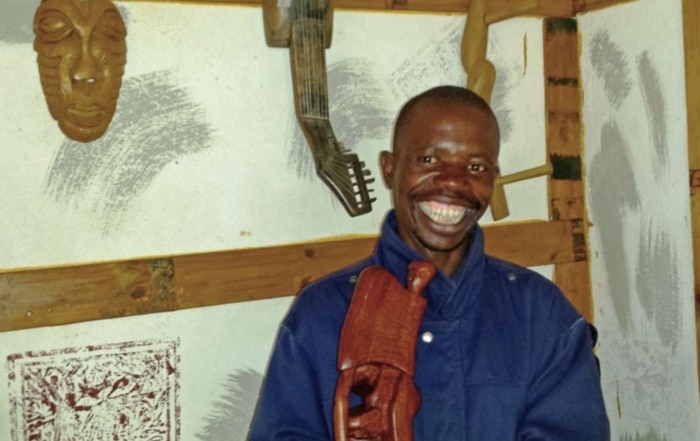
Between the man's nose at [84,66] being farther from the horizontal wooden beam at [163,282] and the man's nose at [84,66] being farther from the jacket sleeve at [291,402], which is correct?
the jacket sleeve at [291,402]

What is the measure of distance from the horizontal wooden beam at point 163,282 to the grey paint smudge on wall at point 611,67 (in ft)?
1.53

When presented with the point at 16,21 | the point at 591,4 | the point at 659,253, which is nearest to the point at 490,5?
the point at 591,4

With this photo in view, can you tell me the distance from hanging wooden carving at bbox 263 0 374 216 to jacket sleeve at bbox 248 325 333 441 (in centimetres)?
55

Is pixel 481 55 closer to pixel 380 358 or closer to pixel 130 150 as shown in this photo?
pixel 130 150

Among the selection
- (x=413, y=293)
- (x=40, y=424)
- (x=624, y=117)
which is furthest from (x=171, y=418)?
(x=624, y=117)

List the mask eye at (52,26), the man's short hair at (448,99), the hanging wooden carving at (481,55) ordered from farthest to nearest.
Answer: the hanging wooden carving at (481,55) < the mask eye at (52,26) < the man's short hair at (448,99)

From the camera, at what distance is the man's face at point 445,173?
1163mm

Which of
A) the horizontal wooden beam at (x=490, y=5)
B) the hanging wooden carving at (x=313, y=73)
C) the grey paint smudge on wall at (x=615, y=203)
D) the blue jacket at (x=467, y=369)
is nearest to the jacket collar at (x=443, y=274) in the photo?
the blue jacket at (x=467, y=369)

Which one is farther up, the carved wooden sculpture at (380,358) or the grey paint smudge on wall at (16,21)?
the grey paint smudge on wall at (16,21)

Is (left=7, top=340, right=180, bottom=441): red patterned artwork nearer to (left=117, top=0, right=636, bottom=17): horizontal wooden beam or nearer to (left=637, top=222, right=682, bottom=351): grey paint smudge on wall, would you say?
(left=117, top=0, right=636, bottom=17): horizontal wooden beam

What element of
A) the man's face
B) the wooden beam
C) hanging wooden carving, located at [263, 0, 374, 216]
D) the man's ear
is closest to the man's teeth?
the man's face

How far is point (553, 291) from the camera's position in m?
1.23

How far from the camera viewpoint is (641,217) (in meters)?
1.82

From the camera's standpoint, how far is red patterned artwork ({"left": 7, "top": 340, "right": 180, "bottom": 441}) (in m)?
1.42
